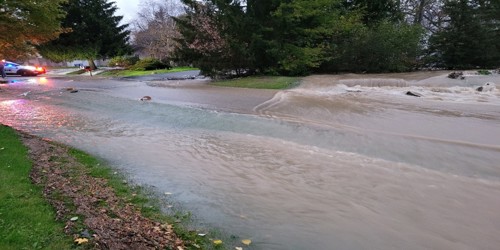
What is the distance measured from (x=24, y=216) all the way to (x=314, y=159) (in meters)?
4.81

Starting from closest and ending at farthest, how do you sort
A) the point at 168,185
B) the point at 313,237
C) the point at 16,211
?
1. the point at 16,211
2. the point at 313,237
3. the point at 168,185

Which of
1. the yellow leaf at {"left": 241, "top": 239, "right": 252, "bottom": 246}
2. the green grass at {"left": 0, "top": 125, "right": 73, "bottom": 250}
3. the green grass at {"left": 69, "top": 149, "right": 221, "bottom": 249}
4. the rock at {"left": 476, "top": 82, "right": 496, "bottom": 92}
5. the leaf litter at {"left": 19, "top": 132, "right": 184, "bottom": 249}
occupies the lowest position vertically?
the yellow leaf at {"left": 241, "top": 239, "right": 252, "bottom": 246}

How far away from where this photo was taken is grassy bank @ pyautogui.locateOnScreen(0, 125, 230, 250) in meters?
3.56

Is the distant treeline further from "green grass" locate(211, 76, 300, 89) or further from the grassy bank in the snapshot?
the grassy bank

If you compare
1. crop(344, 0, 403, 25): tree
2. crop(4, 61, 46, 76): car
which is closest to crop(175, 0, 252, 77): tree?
crop(344, 0, 403, 25): tree

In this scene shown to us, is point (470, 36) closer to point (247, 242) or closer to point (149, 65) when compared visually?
point (149, 65)

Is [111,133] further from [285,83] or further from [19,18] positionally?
[285,83]

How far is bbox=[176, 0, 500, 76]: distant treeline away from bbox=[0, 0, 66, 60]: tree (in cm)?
897

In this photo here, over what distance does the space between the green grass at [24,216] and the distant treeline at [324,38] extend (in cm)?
1535

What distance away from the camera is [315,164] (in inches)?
271

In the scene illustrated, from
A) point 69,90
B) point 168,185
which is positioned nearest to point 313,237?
point 168,185

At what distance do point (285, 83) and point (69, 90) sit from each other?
34.5 feet

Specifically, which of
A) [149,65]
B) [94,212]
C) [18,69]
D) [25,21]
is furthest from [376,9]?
[18,69]

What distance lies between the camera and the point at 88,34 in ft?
109
